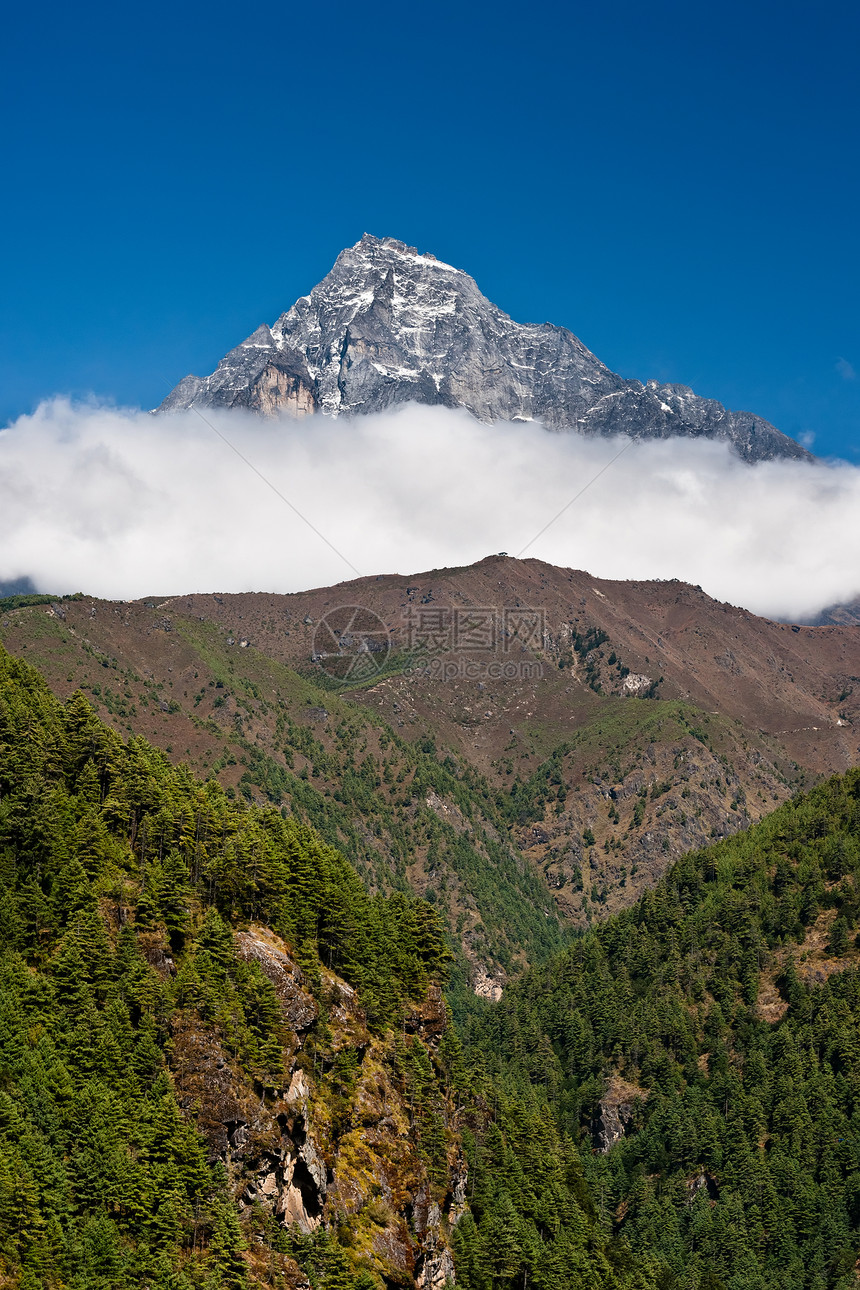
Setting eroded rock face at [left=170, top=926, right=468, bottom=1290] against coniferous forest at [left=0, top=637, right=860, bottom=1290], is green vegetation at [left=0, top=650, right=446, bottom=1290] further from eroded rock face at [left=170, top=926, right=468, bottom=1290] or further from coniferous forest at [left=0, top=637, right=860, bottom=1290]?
eroded rock face at [left=170, top=926, right=468, bottom=1290]

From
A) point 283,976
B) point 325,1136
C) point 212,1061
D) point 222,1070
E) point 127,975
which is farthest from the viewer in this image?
point 283,976

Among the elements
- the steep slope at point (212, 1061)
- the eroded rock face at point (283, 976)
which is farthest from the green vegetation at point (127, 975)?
the eroded rock face at point (283, 976)

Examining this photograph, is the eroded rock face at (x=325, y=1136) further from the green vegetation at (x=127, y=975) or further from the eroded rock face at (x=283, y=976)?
the green vegetation at (x=127, y=975)

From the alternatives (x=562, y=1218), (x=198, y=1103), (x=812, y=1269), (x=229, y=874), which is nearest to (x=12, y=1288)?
(x=198, y=1103)

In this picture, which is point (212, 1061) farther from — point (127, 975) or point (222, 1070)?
point (127, 975)

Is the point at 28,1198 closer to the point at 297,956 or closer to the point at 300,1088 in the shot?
the point at 300,1088

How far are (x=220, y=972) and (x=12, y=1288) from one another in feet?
85.1

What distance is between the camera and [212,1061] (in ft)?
269

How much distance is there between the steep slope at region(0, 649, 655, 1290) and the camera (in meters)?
73.7

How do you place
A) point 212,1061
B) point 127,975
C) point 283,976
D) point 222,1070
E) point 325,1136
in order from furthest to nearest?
point 283,976, point 325,1136, point 127,975, point 222,1070, point 212,1061

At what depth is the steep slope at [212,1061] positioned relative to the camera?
73688 millimetres

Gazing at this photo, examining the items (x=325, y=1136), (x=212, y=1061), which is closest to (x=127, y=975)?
(x=212, y=1061)

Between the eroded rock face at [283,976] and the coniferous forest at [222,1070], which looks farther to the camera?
the eroded rock face at [283,976]

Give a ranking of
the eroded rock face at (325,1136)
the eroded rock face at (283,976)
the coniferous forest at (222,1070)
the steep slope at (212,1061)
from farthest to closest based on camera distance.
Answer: the eroded rock face at (283,976), the eroded rock face at (325,1136), the coniferous forest at (222,1070), the steep slope at (212,1061)
